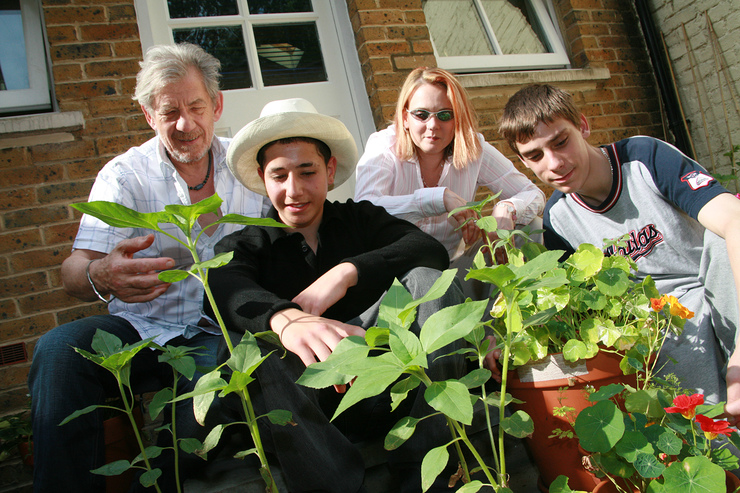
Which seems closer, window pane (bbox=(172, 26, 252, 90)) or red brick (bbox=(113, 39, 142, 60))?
red brick (bbox=(113, 39, 142, 60))

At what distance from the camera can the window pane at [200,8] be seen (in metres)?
2.74

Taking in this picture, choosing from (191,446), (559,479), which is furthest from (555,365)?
(191,446)

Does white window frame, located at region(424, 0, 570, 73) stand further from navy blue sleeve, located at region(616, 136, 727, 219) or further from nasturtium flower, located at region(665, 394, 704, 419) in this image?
nasturtium flower, located at region(665, 394, 704, 419)

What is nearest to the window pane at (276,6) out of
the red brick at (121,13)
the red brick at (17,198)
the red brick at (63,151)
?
the red brick at (121,13)

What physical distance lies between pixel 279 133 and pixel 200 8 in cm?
178

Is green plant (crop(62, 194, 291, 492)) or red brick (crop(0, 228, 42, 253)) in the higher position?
red brick (crop(0, 228, 42, 253))

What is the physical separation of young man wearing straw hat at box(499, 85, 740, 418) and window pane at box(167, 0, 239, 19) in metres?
1.89

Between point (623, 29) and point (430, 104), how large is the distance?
2.33 m

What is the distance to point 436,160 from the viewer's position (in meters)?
2.18

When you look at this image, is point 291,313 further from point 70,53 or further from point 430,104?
point 70,53

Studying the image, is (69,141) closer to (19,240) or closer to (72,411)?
(19,240)

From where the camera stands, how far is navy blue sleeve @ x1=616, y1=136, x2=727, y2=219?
1329 millimetres

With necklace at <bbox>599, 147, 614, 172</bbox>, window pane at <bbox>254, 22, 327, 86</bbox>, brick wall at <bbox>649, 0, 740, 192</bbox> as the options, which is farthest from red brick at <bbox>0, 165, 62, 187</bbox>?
brick wall at <bbox>649, 0, 740, 192</bbox>

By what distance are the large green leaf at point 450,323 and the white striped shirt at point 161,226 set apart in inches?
46.1
